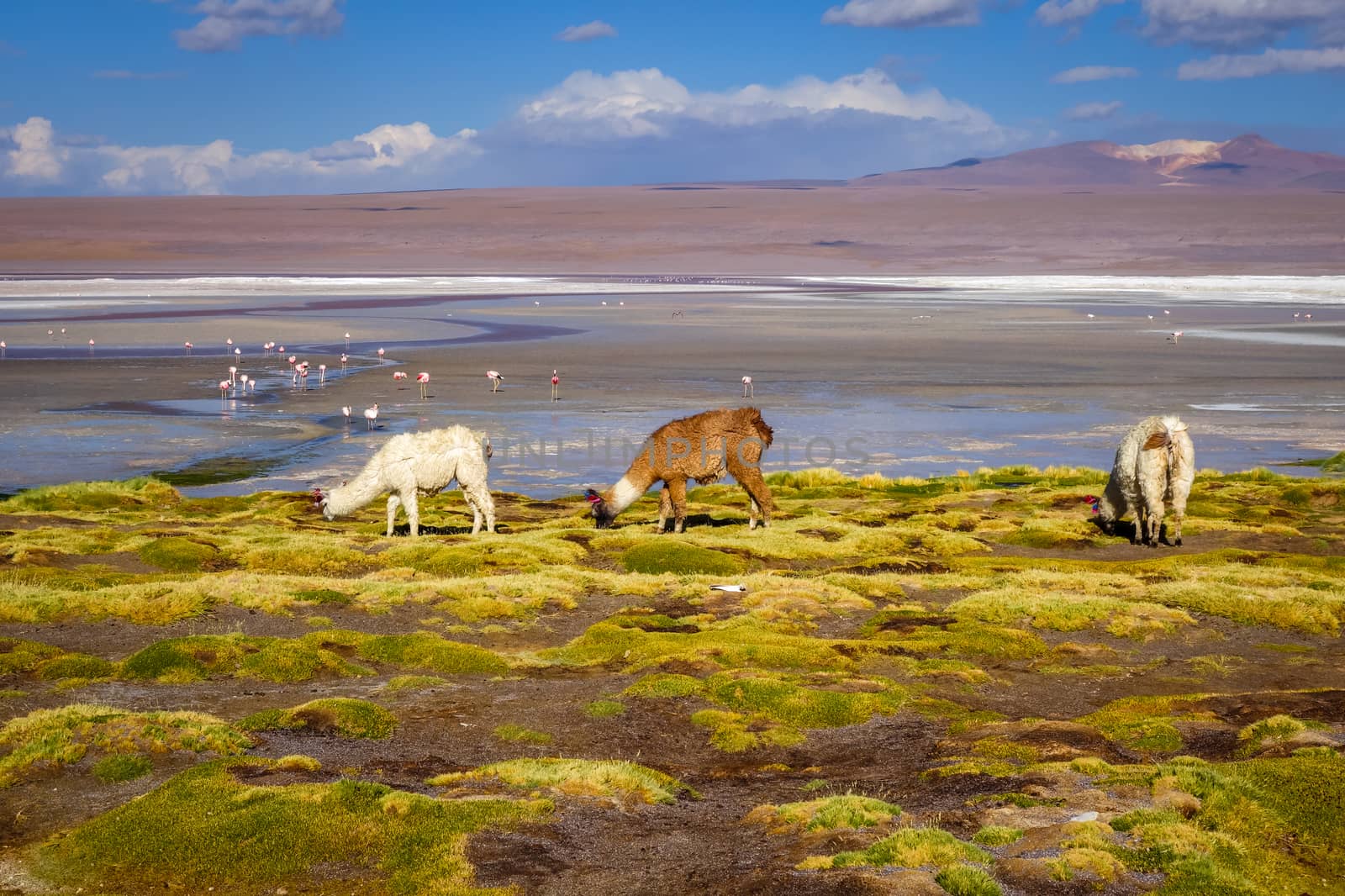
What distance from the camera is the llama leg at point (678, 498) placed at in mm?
28797

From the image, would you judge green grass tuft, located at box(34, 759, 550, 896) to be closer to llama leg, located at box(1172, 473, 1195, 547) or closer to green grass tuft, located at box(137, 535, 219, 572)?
green grass tuft, located at box(137, 535, 219, 572)

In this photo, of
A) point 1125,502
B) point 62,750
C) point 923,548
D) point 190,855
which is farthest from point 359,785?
point 1125,502

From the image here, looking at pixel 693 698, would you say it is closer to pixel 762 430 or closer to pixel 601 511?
pixel 762 430

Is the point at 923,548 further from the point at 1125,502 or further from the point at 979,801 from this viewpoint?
the point at 979,801

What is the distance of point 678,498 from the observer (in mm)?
28922

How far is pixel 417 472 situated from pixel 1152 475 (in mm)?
16986

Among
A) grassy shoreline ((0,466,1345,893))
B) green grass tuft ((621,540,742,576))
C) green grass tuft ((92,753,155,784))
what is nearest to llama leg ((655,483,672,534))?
grassy shoreline ((0,466,1345,893))

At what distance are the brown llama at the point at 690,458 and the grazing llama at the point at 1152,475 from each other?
8.49m

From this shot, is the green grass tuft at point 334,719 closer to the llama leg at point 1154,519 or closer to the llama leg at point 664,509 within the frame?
the llama leg at point 664,509

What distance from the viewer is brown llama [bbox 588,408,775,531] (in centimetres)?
2825

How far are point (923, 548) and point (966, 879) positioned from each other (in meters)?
19.9

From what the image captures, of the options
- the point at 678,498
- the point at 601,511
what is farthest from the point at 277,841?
the point at 601,511

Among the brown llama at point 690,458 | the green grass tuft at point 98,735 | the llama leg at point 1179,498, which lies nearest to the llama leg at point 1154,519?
the llama leg at point 1179,498

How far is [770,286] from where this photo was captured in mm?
152000
